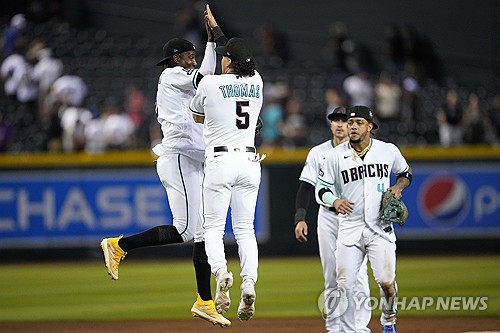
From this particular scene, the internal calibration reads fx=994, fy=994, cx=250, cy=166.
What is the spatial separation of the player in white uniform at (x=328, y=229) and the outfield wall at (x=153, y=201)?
7.94 metres

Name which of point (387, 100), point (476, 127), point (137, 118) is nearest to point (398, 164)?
point (476, 127)

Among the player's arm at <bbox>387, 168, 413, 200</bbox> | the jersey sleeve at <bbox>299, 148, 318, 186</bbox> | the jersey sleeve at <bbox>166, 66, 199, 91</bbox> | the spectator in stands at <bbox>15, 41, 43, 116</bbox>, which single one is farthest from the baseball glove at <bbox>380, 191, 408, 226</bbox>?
the spectator in stands at <bbox>15, 41, 43, 116</bbox>

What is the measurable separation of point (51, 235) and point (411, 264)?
6258mm

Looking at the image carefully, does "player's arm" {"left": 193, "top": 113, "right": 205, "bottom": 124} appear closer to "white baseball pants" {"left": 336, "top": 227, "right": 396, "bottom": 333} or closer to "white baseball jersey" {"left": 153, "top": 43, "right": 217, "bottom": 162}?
"white baseball jersey" {"left": 153, "top": 43, "right": 217, "bottom": 162}

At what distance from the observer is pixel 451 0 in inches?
944

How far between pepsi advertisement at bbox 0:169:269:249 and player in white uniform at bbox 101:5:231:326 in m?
8.35

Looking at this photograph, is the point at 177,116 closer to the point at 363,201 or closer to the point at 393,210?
the point at 363,201

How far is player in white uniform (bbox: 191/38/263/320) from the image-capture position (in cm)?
827

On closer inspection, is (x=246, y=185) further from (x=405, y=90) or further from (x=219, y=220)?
(x=405, y=90)

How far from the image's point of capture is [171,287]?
1414 centimetres

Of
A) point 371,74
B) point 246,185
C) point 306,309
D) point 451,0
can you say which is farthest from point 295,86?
point 246,185

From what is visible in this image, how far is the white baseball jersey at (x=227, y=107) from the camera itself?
27.1 feet

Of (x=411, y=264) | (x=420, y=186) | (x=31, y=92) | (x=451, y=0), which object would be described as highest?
(x=451, y=0)

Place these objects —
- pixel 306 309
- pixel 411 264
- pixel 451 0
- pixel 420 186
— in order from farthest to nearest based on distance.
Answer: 1. pixel 451 0
2. pixel 420 186
3. pixel 411 264
4. pixel 306 309
